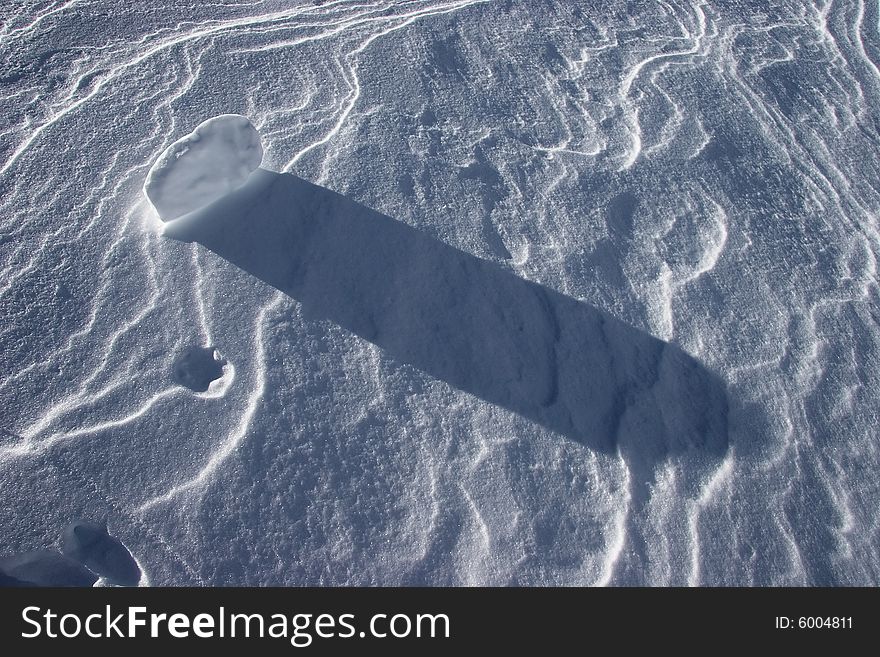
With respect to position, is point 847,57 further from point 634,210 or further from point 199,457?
point 199,457

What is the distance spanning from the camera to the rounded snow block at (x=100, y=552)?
1521 millimetres

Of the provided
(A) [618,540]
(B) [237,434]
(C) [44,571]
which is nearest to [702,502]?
(A) [618,540]

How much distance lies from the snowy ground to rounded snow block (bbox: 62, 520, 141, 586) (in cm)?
3

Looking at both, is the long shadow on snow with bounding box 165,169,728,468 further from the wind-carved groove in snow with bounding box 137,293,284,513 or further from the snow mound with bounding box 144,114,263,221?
the wind-carved groove in snow with bounding box 137,293,284,513

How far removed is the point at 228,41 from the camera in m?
2.73

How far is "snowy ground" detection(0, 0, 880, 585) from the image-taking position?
1.65 metres

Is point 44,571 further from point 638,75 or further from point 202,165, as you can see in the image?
point 638,75

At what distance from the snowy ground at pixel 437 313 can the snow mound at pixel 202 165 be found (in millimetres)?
107

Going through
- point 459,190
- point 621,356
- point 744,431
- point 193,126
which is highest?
point 193,126

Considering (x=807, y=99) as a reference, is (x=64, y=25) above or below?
above

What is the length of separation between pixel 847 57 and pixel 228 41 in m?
2.57

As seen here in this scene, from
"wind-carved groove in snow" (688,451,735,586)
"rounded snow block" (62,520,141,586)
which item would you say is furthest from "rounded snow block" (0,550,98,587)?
"wind-carved groove in snow" (688,451,735,586)
